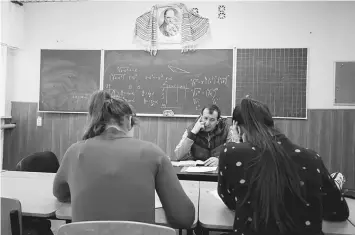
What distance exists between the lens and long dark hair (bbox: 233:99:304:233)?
1.18 m

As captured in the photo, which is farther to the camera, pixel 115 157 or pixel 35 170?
pixel 35 170

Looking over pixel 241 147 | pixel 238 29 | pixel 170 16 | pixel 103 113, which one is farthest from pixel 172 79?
pixel 241 147

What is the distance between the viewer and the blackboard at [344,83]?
3.65 meters

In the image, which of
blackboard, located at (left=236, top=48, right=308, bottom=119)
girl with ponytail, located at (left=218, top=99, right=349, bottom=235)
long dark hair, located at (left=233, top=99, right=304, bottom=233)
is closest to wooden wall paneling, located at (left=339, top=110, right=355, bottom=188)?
blackboard, located at (left=236, top=48, right=308, bottom=119)

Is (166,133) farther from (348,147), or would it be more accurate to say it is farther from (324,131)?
(348,147)

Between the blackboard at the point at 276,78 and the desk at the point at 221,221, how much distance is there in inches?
93.5

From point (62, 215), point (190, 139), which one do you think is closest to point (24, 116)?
point (190, 139)

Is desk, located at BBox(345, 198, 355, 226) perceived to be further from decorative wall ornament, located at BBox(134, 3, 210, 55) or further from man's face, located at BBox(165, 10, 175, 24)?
man's face, located at BBox(165, 10, 175, 24)

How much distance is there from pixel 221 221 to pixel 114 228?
59cm

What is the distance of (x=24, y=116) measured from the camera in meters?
4.23

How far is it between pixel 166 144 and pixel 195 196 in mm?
2216

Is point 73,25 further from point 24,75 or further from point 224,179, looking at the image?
point 224,179

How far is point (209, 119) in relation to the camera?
126 inches

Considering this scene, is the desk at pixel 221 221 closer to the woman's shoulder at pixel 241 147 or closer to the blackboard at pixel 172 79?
the woman's shoulder at pixel 241 147
